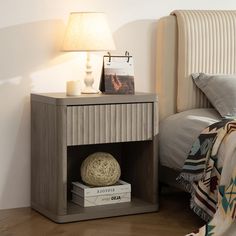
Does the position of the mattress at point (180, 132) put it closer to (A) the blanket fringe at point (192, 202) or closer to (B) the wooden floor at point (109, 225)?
(A) the blanket fringe at point (192, 202)

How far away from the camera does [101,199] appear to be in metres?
3.60

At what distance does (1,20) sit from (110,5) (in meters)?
0.66

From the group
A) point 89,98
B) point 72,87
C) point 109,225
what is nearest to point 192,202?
point 109,225

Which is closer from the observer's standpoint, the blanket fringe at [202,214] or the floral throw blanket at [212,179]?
the floral throw blanket at [212,179]

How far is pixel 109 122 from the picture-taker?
3.51 m

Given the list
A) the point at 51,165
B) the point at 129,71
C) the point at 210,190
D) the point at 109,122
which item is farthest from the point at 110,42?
the point at 210,190

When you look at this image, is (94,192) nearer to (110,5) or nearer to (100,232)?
(100,232)

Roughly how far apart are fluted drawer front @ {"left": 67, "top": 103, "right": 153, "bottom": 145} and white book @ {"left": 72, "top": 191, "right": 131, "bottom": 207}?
32 centimetres

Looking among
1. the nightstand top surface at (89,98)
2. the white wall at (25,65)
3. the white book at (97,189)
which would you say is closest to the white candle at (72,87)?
the nightstand top surface at (89,98)

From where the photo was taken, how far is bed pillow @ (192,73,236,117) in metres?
3.71

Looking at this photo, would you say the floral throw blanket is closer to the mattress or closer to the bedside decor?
the mattress

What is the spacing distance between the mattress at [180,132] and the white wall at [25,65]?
1.74 ft

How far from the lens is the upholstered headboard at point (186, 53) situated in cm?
395

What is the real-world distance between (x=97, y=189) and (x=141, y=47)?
3.10 feet
